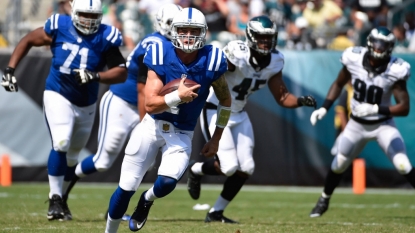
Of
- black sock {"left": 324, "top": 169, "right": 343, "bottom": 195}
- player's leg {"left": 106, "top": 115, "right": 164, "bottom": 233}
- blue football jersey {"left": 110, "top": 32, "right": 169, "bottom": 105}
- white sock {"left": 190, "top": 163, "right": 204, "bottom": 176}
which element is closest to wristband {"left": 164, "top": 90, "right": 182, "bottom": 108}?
player's leg {"left": 106, "top": 115, "right": 164, "bottom": 233}

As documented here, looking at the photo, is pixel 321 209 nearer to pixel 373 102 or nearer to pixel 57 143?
pixel 373 102

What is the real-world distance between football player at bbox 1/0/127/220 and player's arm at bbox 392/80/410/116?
9.19 ft

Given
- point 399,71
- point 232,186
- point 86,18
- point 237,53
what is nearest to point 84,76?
point 86,18

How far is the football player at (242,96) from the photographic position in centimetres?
684

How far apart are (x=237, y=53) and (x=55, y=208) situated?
2.27m

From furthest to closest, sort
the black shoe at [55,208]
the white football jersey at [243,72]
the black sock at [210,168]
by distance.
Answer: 1. the black sock at [210,168]
2. the white football jersey at [243,72]
3. the black shoe at [55,208]

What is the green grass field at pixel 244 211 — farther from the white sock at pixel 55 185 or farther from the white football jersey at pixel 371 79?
the white football jersey at pixel 371 79

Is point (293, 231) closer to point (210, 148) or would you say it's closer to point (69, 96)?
point (210, 148)

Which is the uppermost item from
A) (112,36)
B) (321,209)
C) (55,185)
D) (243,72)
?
(112,36)

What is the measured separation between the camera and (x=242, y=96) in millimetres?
7168

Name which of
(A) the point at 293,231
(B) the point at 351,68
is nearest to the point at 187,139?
(A) the point at 293,231

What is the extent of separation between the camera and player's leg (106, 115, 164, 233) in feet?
17.2

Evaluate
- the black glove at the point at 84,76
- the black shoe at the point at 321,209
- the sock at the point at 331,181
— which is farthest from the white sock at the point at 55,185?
the sock at the point at 331,181

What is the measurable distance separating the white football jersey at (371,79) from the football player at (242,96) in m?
0.98
